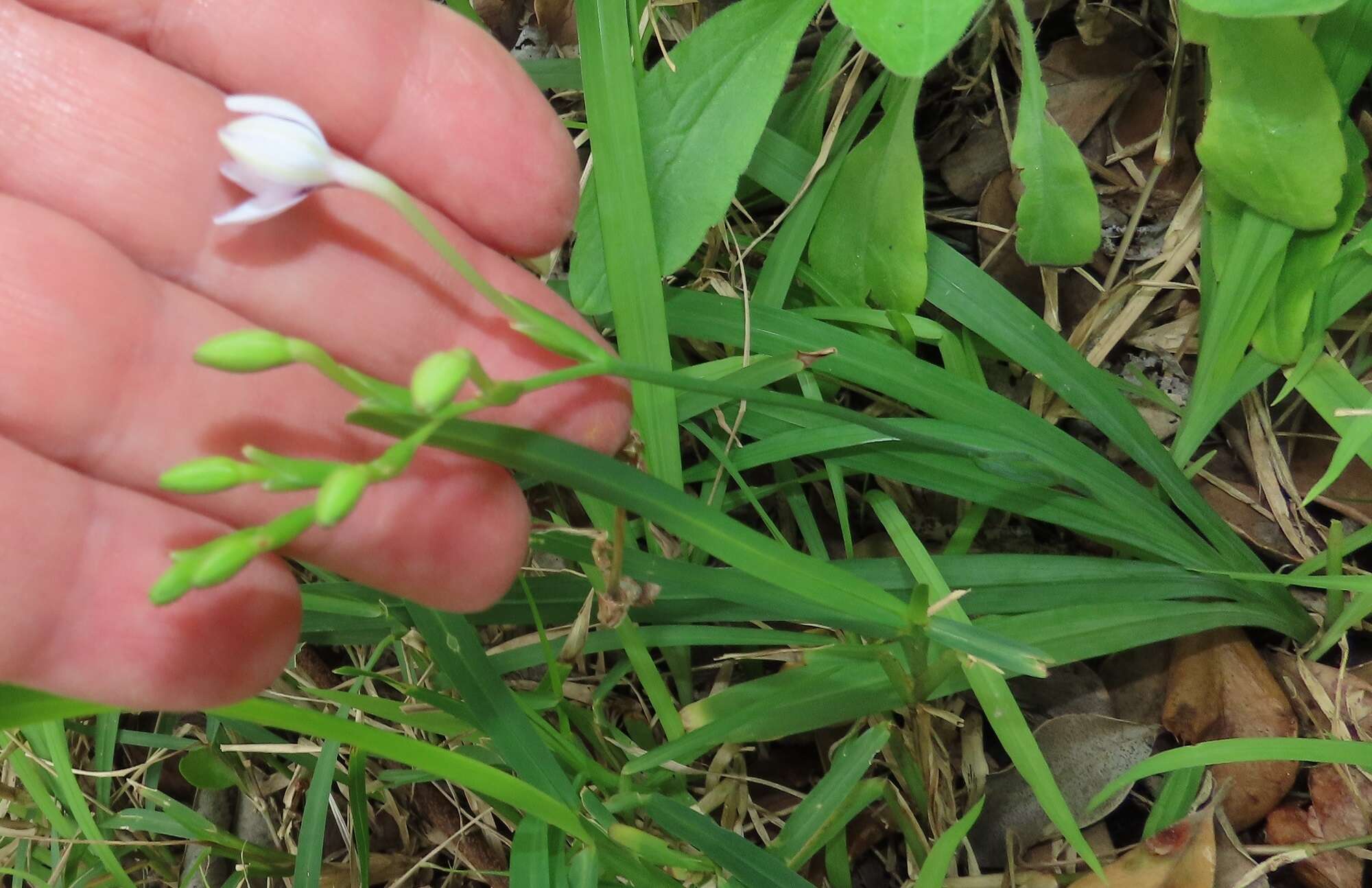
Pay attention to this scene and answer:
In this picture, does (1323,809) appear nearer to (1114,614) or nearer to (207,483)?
(1114,614)

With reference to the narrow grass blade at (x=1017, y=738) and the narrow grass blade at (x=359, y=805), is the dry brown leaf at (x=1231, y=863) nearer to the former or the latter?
the narrow grass blade at (x=1017, y=738)

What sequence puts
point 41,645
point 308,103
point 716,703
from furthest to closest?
point 716,703 → point 308,103 → point 41,645

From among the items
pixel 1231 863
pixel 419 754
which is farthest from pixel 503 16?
pixel 1231 863

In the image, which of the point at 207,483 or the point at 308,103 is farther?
the point at 308,103

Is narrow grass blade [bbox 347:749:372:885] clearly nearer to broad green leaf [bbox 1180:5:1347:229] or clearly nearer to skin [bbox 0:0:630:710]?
skin [bbox 0:0:630:710]

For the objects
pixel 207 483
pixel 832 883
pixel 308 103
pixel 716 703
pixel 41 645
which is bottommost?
pixel 832 883

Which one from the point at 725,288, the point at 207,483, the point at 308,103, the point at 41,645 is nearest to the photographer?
the point at 207,483

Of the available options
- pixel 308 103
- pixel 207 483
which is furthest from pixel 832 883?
pixel 308 103

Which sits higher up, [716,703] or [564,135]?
[564,135]
